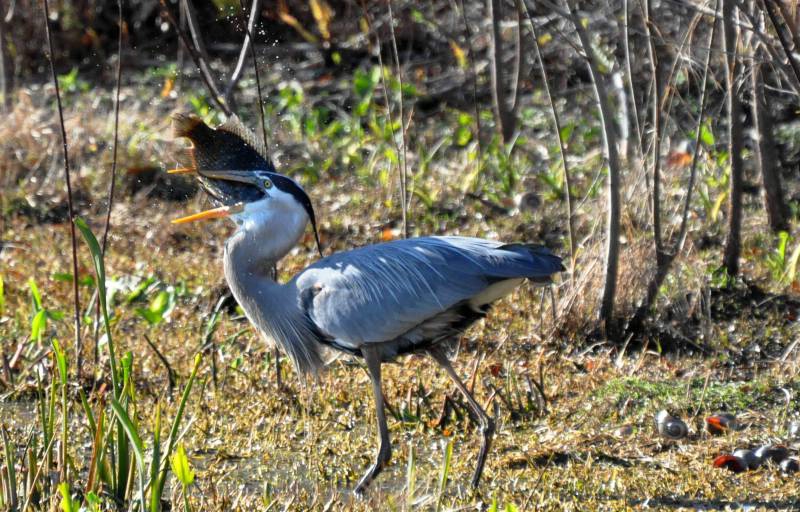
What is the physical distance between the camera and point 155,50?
11.3 m

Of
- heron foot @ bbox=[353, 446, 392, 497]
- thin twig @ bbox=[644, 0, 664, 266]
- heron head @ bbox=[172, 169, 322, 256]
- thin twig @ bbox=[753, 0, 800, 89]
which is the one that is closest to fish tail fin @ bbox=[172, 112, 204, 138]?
heron head @ bbox=[172, 169, 322, 256]

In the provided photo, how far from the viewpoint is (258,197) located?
4699 millimetres

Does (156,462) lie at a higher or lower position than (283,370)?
higher

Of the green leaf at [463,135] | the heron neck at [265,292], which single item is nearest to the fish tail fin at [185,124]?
the heron neck at [265,292]

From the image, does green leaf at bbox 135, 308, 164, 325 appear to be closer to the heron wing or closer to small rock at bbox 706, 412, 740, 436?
the heron wing

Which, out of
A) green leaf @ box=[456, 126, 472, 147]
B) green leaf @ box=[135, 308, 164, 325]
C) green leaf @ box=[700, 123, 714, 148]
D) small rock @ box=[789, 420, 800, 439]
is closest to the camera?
small rock @ box=[789, 420, 800, 439]

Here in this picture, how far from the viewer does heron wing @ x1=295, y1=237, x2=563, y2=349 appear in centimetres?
437

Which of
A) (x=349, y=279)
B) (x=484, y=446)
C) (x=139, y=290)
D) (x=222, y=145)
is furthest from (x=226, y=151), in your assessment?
(x=139, y=290)

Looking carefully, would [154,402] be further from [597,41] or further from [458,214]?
[597,41]

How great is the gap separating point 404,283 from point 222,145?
92 cm

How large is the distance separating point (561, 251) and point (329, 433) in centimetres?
246

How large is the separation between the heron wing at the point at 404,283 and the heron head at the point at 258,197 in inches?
11.3

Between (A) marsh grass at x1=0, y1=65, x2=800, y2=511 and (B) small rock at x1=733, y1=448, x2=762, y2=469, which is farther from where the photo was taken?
(B) small rock at x1=733, y1=448, x2=762, y2=469

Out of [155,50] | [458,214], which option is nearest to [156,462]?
[458,214]
